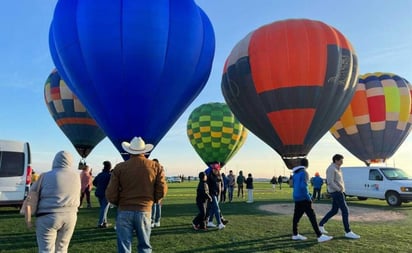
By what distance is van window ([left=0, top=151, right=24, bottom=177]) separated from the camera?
12.2m

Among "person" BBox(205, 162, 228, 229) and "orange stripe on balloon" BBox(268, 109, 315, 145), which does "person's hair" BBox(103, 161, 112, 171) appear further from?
"orange stripe on balloon" BBox(268, 109, 315, 145)

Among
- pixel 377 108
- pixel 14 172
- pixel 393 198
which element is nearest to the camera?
pixel 14 172

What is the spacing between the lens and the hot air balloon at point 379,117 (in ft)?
76.0

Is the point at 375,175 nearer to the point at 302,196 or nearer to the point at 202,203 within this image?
the point at 302,196

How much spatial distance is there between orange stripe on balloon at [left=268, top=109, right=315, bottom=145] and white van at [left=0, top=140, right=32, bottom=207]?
10537 mm

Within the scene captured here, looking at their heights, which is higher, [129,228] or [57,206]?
[57,206]

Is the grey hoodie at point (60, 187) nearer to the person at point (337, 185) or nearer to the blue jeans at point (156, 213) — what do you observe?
the blue jeans at point (156, 213)

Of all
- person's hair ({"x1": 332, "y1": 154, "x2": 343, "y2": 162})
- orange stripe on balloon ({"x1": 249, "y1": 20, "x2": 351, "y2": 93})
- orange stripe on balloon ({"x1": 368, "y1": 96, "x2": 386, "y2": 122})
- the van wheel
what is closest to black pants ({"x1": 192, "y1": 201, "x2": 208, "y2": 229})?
person's hair ({"x1": 332, "y1": 154, "x2": 343, "y2": 162})

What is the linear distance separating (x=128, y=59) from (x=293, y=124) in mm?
8013

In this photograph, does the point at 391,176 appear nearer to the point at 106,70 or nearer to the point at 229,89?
the point at 229,89

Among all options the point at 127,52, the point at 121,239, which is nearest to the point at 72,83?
the point at 127,52

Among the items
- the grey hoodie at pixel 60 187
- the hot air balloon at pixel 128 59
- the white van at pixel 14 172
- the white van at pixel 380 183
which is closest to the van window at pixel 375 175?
the white van at pixel 380 183

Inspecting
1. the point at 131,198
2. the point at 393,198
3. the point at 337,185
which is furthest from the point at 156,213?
the point at 393,198

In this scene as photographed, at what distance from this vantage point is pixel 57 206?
4344mm
